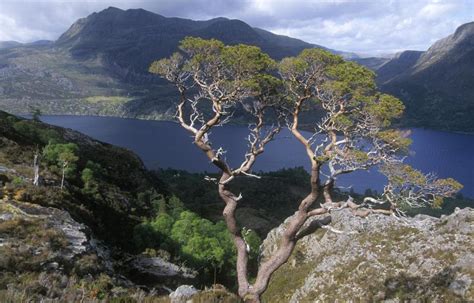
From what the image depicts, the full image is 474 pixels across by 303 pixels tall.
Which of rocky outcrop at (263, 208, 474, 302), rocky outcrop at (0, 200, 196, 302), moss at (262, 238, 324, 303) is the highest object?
rocky outcrop at (0, 200, 196, 302)

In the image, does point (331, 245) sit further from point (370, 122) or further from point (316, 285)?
point (370, 122)

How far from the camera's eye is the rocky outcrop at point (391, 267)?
75.9 feet

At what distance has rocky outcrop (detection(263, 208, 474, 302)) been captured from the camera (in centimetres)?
2314

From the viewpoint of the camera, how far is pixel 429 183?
15.3 metres

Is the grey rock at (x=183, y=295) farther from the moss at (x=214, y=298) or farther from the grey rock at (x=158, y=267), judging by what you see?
the grey rock at (x=158, y=267)

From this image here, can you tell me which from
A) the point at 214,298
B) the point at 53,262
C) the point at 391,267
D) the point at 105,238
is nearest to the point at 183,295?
the point at 214,298

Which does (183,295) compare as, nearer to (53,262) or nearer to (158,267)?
(53,262)

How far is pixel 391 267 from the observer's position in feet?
90.4

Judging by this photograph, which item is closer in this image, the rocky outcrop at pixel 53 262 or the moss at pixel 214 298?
the rocky outcrop at pixel 53 262

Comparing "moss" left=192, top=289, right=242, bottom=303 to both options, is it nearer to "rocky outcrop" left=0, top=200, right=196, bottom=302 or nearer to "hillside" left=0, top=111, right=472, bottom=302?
"hillside" left=0, top=111, right=472, bottom=302

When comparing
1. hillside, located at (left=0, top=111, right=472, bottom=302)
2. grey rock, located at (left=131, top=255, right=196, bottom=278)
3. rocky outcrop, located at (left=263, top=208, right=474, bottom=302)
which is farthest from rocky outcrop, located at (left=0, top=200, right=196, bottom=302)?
rocky outcrop, located at (left=263, top=208, right=474, bottom=302)

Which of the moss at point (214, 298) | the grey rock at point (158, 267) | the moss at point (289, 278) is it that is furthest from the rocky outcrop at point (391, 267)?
the moss at point (214, 298)

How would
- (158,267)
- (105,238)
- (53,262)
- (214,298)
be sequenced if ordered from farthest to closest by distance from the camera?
1. (158,267)
2. (105,238)
3. (53,262)
4. (214,298)

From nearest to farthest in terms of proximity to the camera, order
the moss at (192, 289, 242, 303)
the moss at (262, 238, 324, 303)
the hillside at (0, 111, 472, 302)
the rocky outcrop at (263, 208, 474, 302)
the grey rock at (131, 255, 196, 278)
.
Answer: the moss at (192, 289, 242, 303)
the hillside at (0, 111, 472, 302)
the rocky outcrop at (263, 208, 474, 302)
the moss at (262, 238, 324, 303)
the grey rock at (131, 255, 196, 278)
